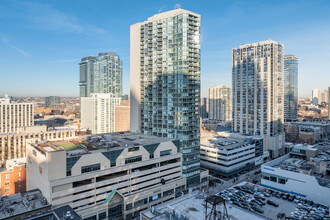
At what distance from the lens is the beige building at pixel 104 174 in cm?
5096

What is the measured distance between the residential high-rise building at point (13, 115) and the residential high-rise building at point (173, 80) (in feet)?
342

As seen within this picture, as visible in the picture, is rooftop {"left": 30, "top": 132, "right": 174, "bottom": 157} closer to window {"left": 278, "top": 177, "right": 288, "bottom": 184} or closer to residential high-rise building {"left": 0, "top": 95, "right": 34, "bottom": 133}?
window {"left": 278, "top": 177, "right": 288, "bottom": 184}

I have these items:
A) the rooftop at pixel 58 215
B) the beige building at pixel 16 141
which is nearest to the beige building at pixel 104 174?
the rooftop at pixel 58 215

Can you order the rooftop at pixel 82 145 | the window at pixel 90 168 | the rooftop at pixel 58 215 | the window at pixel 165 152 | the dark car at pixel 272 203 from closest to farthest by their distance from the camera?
the rooftop at pixel 58 215 → the window at pixel 90 168 → the dark car at pixel 272 203 → the rooftop at pixel 82 145 → the window at pixel 165 152

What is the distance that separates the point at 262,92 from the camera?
5428 inches

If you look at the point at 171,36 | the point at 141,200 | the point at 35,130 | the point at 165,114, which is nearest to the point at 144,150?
the point at 141,200

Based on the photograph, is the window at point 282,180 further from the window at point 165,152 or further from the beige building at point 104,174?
the window at point 165,152

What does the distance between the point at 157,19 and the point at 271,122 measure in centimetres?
8761

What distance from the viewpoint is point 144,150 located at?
65938 millimetres

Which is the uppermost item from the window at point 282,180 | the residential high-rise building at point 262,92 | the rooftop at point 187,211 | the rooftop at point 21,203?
the residential high-rise building at point 262,92

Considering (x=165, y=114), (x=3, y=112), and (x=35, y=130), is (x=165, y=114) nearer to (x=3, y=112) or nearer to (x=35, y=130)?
(x=35, y=130)

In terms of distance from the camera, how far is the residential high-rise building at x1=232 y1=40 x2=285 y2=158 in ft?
443

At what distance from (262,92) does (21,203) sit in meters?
128

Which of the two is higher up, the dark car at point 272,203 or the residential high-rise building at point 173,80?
the residential high-rise building at point 173,80
